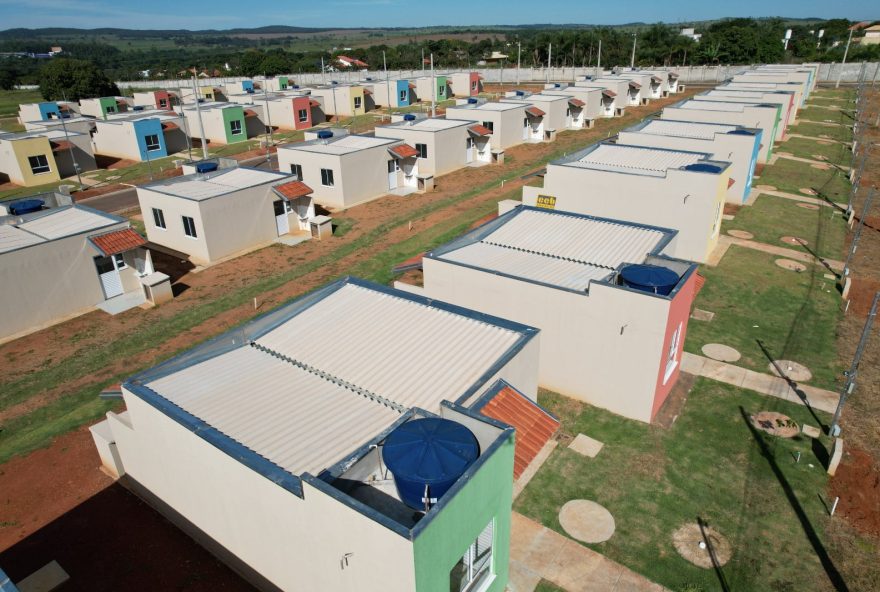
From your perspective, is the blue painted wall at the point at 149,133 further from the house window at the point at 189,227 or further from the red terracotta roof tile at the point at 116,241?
the red terracotta roof tile at the point at 116,241

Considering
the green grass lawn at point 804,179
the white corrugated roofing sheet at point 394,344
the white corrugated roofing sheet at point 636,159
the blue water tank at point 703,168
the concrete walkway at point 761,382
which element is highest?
the blue water tank at point 703,168

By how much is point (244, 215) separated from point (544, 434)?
25727 millimetres

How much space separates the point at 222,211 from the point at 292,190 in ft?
15.4

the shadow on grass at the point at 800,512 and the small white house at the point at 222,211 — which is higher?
the small white house at the point at 222,211

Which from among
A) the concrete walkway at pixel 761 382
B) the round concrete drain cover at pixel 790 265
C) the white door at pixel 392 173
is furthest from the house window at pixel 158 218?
the round concrete drain cover at pixel 790 265

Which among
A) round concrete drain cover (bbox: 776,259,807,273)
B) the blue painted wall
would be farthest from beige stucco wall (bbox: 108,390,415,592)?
the blue painted wall

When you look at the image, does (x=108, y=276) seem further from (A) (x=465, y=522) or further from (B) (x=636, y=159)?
(B) (x=636, y=159)

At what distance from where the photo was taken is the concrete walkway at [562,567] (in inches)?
521

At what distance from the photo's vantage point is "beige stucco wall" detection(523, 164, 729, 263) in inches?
1170

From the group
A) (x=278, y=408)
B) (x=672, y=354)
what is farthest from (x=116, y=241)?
(x=672, y=354)

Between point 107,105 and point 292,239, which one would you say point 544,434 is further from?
point 107,105

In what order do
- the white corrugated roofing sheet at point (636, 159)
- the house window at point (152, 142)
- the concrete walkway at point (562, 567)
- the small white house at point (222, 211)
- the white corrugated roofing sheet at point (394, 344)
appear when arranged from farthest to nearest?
the house window at point (152, 142) → the white corrugated roofing sheet at point (636, 159) → the small white house at point (222, 211) → the white corrugated roofing sheet at point (394, 344) → the concrete walkway at point (562, 567)

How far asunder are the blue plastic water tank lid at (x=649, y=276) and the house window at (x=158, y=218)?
92.6 feet

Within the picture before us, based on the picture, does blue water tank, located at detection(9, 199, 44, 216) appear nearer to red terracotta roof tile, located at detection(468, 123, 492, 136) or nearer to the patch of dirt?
red terracotta roof tile, located at detection(468, 123, 492, 136)
